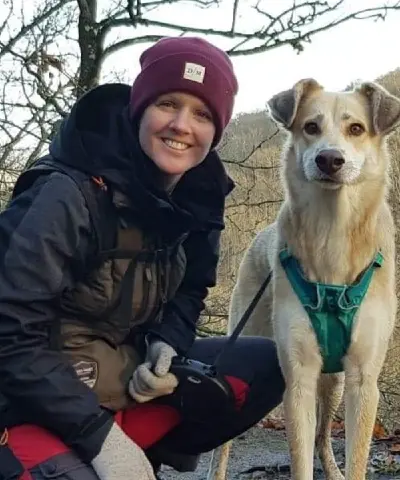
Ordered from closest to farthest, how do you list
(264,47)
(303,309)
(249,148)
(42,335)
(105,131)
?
(42,335) → (105,131) → (303,309) → (264,47) → (249,148)

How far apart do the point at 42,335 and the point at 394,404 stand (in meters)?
3.63

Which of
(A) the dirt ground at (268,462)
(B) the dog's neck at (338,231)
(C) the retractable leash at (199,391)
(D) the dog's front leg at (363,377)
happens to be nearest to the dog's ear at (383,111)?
(B) the dog's neck at (338,231)

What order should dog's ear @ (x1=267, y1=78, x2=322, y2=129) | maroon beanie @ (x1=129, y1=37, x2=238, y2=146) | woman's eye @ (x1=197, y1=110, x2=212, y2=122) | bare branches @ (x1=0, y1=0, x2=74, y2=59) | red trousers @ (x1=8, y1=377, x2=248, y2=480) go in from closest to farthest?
red trousers @ (x1=8, y1=377, x2=248, y2=480) → maroon beanie @ (x1=129, y1=37, x2=238, y2=146) → woman's eye @ (x1=197, y1=110, x2=212, y2=122) → dog's ear @ (x1=267, y1=78, x2=322, y2=129) → bare branches @ (x1=0, y1=0, x2=74, y2=59)

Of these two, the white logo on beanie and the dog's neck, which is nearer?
the white logo on beanie

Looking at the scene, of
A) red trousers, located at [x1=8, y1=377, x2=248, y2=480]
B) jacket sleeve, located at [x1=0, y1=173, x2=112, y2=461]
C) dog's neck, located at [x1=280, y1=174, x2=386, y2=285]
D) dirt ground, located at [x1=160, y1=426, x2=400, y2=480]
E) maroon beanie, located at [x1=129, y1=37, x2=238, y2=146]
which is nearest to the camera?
jacket sleeve, located at [x1=0, y1=173, x2=112, y2=461]

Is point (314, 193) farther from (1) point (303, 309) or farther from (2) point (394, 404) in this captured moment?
(2) point (394, 404)

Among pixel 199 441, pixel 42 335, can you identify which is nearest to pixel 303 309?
pixel 199 441

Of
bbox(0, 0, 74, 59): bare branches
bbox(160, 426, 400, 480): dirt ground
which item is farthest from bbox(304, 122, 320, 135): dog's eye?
bbox(0, 0, 74, 59): bare branches

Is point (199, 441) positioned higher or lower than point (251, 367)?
lower

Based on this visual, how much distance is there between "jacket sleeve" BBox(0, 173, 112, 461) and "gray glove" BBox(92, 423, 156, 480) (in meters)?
0.03

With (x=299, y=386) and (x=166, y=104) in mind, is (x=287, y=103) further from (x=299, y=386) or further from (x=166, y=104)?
(x=299, y=386)

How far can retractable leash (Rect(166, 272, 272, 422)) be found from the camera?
110 inches

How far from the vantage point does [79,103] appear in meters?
2.54

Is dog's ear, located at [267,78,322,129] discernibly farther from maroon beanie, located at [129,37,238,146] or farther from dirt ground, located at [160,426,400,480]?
dirt ground, located at [160,426,400,480]
